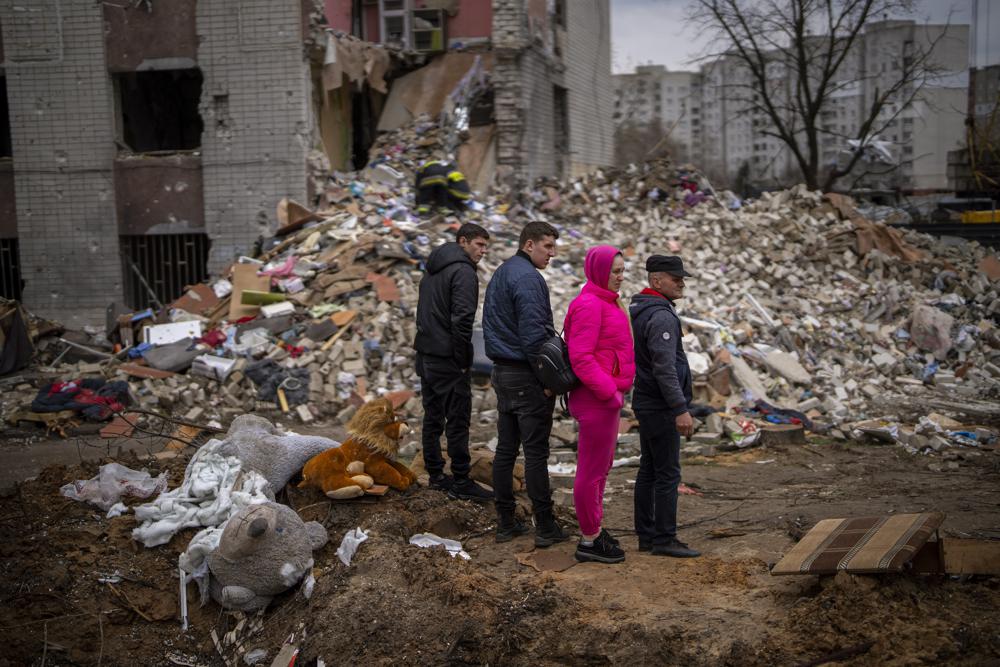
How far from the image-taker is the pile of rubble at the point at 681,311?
10133 mm

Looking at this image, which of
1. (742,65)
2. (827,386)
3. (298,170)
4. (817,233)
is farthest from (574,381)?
(742,65)

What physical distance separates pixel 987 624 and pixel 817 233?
12.2 metres

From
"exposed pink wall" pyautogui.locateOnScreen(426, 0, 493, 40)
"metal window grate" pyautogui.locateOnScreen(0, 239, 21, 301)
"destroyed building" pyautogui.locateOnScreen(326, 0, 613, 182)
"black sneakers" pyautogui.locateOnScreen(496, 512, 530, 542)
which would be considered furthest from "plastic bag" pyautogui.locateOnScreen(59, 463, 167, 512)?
"exposed pink wall" pyautogui.locateOnScreen(426, 0, 493, 40)

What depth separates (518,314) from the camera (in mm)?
5105

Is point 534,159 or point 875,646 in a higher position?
point 534,159

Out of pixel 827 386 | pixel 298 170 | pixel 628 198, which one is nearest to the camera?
pixel 827 386

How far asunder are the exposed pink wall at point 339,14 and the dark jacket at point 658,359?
42.7 feet

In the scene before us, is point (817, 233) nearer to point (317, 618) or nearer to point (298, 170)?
point (298, 170)

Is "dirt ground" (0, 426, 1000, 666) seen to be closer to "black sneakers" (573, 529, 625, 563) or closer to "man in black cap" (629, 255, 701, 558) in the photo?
"black sneakers" (573, 529, 625, 563)

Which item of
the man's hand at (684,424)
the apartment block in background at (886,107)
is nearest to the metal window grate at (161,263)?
the man's hand at (684,424)

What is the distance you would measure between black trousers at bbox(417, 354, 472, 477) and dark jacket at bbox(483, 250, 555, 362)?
0.79 meters

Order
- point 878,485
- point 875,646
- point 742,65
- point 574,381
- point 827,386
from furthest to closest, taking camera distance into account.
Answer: point 742,65, point 827,386, point 878,485, point 574,381, point 875,646

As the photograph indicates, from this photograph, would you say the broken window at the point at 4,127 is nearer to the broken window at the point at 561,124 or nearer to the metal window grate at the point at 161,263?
the metal window grate at the point at 161,263

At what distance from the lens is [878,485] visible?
275 inches
